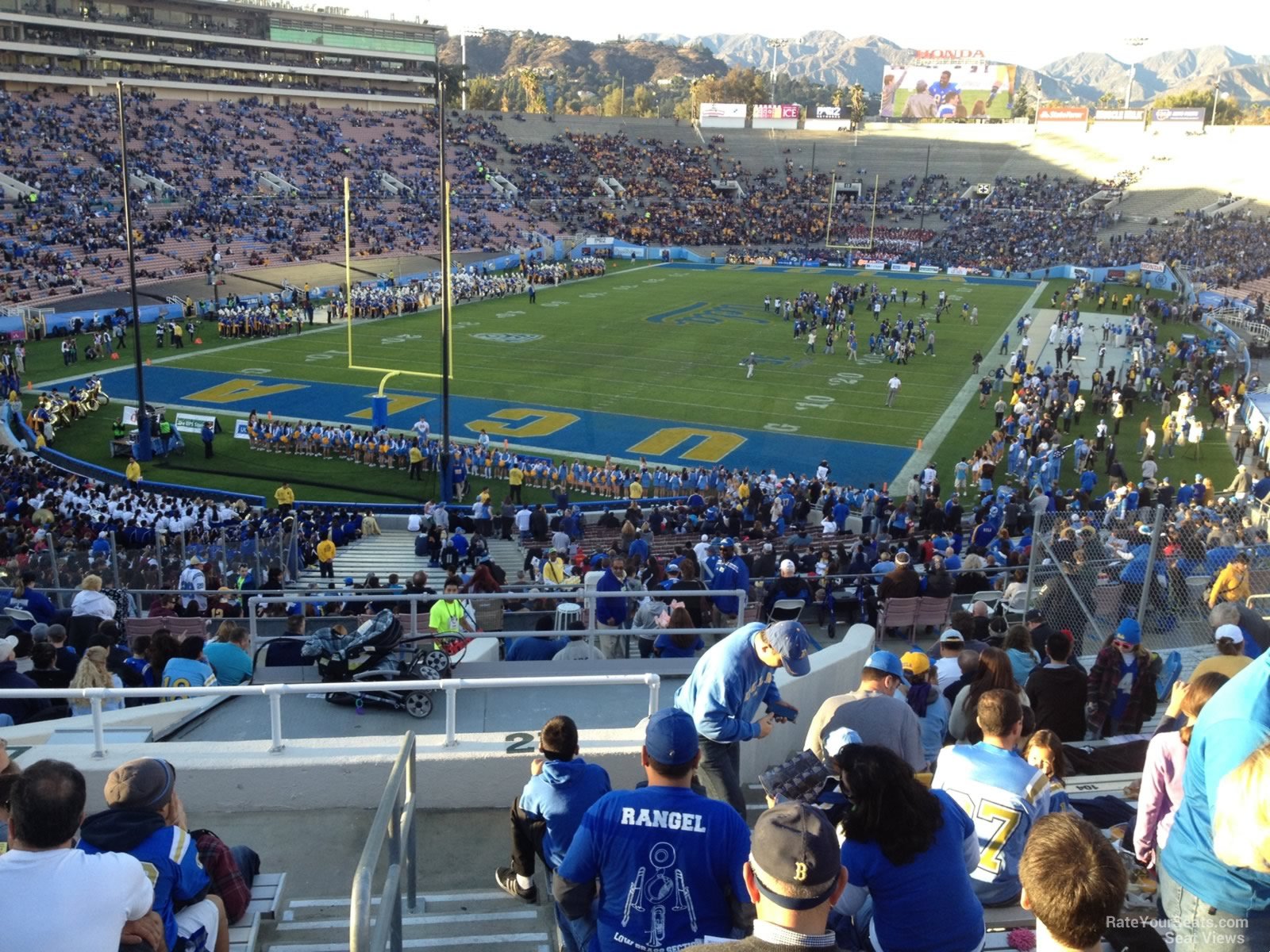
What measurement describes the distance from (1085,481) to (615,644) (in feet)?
46.3

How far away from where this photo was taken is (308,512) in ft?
63.3

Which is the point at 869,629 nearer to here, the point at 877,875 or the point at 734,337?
the point at 877,875

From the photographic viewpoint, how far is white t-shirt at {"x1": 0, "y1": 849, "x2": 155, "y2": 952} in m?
2.96

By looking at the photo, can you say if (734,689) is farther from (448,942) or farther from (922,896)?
(448,942)

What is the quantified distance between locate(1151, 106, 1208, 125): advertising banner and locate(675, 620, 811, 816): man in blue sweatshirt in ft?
288

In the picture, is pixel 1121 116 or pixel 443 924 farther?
pixel 1121 116

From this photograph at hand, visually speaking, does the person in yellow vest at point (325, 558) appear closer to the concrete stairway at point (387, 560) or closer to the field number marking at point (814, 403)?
the concrete stairway at point (387, 560)

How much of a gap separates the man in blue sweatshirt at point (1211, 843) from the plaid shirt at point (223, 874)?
338 centimetres

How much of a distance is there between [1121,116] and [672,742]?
92472 mm

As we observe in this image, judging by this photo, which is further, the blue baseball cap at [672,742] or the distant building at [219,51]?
the distant building at [219,51]

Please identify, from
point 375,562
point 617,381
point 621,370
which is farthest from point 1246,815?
point 621,370

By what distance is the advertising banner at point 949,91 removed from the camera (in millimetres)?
96875

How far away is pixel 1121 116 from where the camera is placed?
271ft

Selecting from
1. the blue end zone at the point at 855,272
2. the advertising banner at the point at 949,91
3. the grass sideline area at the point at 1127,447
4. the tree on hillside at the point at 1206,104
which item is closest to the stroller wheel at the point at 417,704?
the grass sideline area at the point at 1127,447
